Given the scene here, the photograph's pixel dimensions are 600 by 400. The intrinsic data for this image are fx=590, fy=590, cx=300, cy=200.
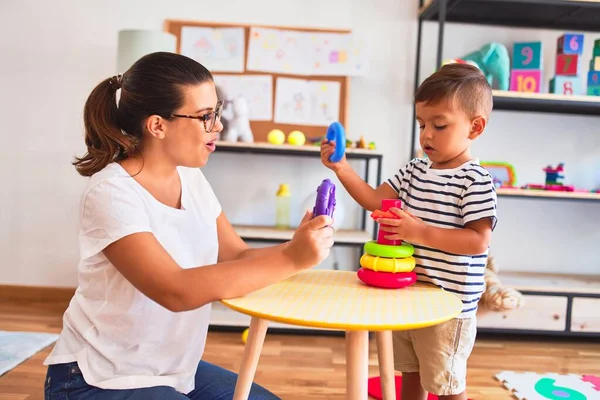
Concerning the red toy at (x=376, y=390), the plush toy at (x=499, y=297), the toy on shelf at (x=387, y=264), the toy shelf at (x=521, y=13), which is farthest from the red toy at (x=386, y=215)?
the toy shelf at (x=521, y=13)

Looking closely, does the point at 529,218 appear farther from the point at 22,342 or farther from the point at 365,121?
the point at 22,342

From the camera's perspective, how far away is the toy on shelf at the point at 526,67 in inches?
104

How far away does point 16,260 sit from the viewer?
2.95m

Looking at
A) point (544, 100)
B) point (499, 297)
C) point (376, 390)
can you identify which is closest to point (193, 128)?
point (376, 390)

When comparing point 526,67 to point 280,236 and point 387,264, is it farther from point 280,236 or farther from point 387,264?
point 387,264

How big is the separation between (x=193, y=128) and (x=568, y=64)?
2106 mm

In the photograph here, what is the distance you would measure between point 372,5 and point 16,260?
2165 millimetres

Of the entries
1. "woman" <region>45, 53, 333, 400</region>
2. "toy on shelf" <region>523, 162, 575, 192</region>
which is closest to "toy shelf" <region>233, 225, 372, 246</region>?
"toy on shelf" <region>523, 162, 575, 192</region>

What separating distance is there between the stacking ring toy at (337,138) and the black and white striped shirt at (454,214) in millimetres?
205

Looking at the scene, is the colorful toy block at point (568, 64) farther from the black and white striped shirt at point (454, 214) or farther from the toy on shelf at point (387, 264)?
the toy on shelf at point (387, 264)

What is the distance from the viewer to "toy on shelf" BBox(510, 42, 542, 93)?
8.64ft

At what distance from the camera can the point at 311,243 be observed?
931 millimetres

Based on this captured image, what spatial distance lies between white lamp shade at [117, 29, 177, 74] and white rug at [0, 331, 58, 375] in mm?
1126

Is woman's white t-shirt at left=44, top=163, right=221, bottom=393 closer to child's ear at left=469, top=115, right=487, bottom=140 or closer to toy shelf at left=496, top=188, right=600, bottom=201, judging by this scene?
child's ear at left=469, top=115, right=487, bottom=140
